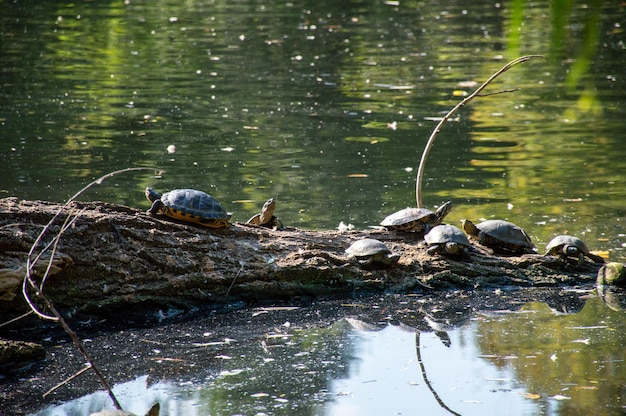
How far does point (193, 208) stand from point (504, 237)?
2.26 m

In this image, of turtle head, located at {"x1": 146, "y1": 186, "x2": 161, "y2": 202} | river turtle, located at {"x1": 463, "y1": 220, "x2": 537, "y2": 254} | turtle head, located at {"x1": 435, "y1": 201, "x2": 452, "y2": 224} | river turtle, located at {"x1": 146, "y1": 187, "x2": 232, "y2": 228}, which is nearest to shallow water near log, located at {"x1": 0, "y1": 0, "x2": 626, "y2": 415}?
river turtle, located at {"x1": 463, "y1": 220, "x2": 537, "y2": 254}

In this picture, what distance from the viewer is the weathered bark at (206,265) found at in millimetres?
5449

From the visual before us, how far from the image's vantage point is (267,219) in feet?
21.3

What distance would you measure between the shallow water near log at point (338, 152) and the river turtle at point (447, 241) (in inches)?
18.4

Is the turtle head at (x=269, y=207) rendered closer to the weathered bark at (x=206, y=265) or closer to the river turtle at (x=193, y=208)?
the weathered bark at (x=206, y=265)

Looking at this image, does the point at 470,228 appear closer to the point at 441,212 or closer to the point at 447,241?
the point at 441,212

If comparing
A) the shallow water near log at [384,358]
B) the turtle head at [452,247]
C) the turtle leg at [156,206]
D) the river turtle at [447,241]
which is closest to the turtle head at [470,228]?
the river turtle at [447,241]

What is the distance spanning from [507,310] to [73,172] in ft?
18.5

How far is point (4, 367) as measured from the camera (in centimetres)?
469

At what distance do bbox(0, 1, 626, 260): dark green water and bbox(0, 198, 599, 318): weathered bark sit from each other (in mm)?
1336

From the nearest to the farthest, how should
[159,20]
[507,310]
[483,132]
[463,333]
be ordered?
1. [463,333]
2. [507,310]
3. [483,132]
4. [159,20]

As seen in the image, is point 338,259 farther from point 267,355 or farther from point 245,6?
point 245,6

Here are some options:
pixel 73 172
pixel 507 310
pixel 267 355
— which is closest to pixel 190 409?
pixel 267 355

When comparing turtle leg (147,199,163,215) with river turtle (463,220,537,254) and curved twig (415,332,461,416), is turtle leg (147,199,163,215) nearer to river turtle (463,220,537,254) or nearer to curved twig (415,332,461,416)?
curved twig (415,332,461,416)
